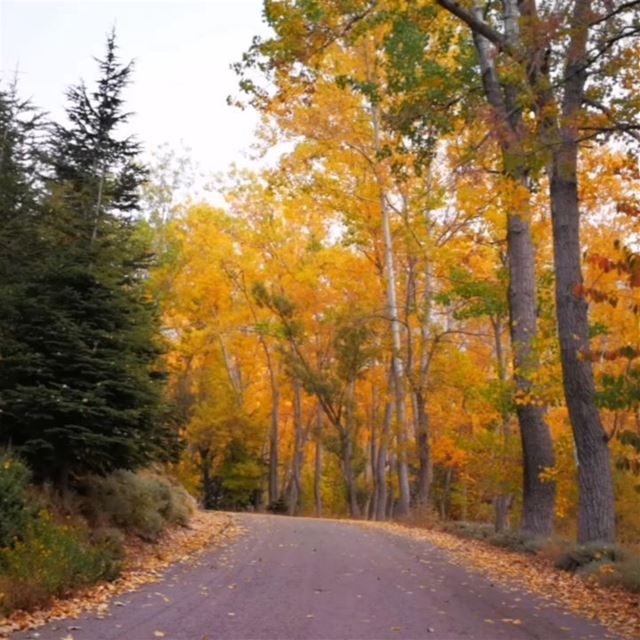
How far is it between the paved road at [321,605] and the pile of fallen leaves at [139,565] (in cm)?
22

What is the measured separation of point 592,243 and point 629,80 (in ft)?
35.2

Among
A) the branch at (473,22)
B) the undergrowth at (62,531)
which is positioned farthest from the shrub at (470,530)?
the branch at (473,22)

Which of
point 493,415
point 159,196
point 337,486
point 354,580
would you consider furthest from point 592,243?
point 337,486

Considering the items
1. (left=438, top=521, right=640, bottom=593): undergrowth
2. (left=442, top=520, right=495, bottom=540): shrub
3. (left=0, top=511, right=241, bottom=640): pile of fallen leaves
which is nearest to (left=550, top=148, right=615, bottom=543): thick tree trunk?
(left=438, top=521, right=640, bottom=593): undergrowth

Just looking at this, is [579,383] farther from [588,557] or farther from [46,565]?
[46,565]

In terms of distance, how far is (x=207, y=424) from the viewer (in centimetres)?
3319

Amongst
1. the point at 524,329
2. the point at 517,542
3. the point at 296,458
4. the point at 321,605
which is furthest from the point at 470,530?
the point at 296,458

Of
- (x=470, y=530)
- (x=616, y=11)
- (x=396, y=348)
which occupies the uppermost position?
(x=616, y=11)

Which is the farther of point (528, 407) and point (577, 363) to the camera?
point (528, 407)

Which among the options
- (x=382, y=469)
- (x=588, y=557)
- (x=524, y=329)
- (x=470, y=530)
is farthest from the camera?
(x=382, y=469)

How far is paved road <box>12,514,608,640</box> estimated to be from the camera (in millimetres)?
6398

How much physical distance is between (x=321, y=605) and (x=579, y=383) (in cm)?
521

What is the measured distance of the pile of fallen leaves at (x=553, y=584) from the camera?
7.48 m

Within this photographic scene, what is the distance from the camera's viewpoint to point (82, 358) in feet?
35.5
